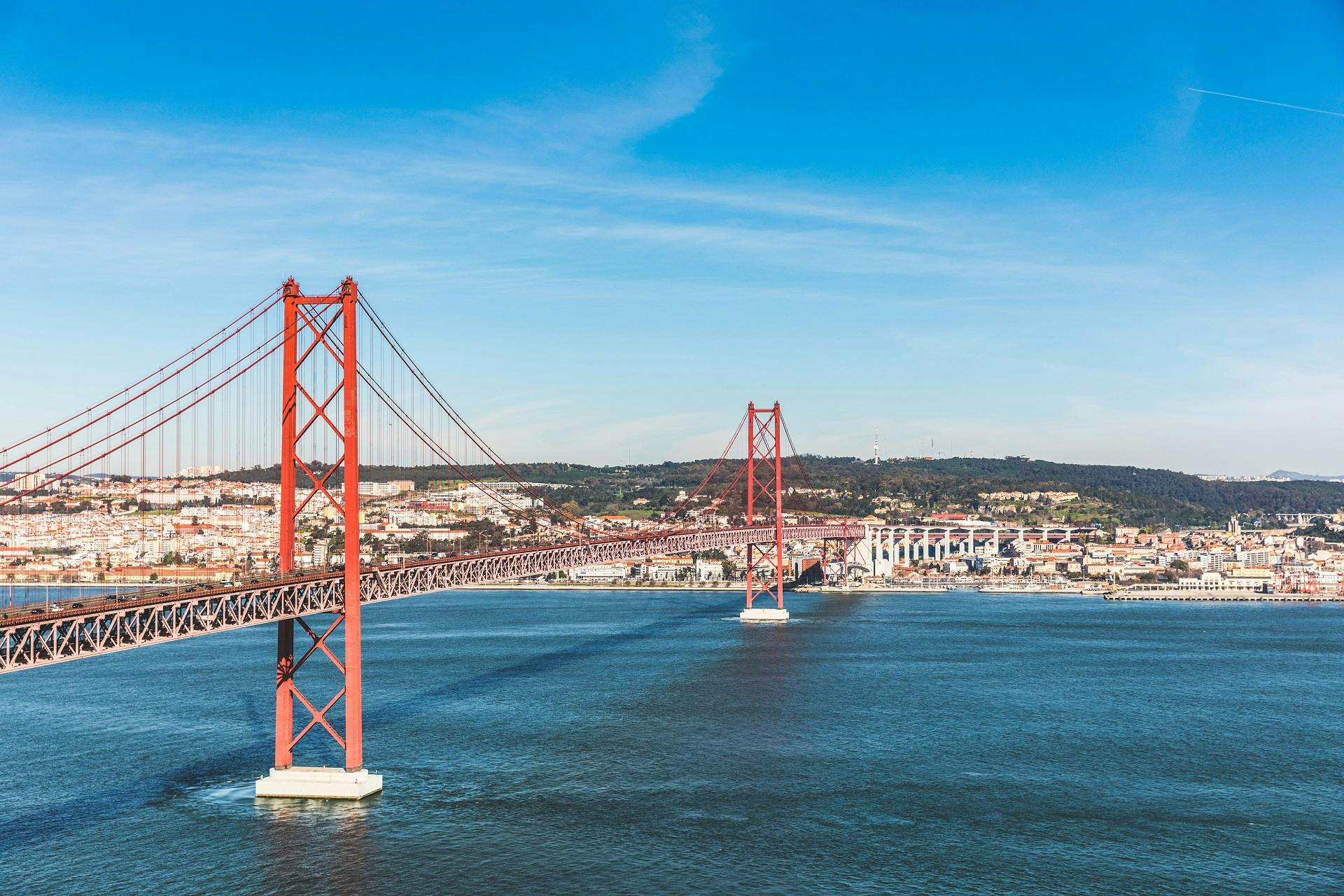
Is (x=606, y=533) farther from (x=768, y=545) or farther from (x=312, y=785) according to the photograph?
(x=312, y=785)

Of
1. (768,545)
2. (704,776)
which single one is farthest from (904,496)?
(704,776)

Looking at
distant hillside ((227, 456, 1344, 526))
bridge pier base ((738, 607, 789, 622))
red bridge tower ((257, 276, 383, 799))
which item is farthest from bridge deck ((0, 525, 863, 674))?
distant hillside ((227, 456, 1344, 526))

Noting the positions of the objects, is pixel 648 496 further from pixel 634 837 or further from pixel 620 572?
pixel 634 837

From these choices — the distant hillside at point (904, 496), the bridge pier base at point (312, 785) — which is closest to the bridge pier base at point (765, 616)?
the bridge pier base at point (312, 785)

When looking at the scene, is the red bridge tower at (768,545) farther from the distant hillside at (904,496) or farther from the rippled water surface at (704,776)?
the distant hillside at (904,496)

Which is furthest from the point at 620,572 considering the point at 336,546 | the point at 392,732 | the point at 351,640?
the point at 351,640
